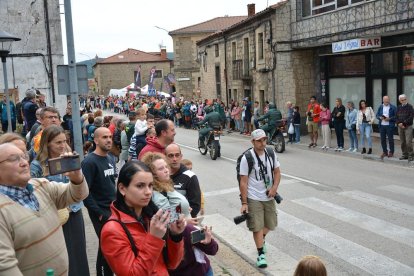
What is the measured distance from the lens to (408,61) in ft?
58.6

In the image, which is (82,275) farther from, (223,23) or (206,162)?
(223,23)

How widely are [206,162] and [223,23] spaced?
39.4 metres

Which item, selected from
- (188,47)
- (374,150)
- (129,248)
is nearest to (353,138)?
(374,150)

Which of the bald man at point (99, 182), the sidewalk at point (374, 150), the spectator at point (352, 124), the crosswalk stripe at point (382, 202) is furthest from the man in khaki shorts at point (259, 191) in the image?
the spectator at point (352, 124)

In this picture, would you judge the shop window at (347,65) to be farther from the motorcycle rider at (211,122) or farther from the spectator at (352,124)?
the motorcycle rider at (211,122)

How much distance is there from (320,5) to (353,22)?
2780mm

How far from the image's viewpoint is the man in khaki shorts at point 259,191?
6.34 m

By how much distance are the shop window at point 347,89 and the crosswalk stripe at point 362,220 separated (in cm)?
1197

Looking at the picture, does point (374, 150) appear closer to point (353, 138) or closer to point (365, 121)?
point (353, 138)

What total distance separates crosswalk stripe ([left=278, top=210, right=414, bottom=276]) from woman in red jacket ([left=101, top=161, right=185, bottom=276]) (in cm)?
377

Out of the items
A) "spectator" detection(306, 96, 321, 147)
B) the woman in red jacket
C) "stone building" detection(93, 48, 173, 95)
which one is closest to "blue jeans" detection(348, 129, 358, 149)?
"spectator" detection(306, 96, 321, 147)

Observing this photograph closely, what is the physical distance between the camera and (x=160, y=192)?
367cm

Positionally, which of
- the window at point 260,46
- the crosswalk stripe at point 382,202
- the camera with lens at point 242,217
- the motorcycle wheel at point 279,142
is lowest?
the crosswalk stripe at point 382,202

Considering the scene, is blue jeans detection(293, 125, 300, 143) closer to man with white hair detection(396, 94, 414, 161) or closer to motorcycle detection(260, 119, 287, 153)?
motorcycle detection(260, 119, 287, 153)
